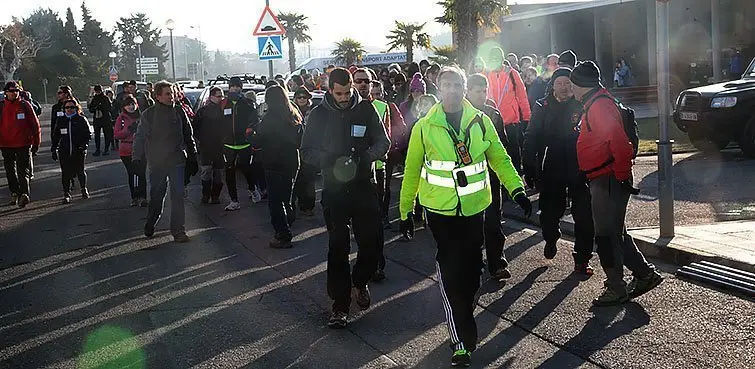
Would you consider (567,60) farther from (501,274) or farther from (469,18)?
(469,18)

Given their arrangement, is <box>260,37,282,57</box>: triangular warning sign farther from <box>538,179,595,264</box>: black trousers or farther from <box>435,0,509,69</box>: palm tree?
<box>435,0,509,69</box>: palm tree

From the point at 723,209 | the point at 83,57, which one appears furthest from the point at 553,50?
the point at 83,57

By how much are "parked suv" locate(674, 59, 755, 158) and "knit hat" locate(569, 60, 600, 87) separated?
32.5 ft

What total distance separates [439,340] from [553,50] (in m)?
42.2

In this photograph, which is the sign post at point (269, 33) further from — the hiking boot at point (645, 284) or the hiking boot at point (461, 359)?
the hiking boot at point (461, 359)

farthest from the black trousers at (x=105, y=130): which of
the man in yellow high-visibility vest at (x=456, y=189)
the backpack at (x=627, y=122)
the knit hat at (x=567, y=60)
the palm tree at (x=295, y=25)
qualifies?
the palm tree at (x=295, y=25)

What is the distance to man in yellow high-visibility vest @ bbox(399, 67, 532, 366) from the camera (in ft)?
19.8

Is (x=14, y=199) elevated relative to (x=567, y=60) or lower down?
lower down

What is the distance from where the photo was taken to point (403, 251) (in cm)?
1004

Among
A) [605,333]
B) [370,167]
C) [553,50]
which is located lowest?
[605,333]

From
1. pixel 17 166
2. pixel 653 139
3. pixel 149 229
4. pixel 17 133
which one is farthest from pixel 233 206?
pixel 653 139

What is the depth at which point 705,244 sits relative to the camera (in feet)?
30.1

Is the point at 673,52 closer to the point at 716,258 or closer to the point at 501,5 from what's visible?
the point at 501,5

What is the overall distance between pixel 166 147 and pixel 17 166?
5.33 metres
